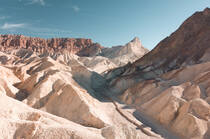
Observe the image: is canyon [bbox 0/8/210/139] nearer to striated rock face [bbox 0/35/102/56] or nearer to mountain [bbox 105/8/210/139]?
mountain [bbox 105/8/210/139]

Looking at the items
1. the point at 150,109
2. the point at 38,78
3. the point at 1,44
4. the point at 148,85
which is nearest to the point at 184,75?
the point at 148,85

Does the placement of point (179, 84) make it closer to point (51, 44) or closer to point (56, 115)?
point (56, 115)

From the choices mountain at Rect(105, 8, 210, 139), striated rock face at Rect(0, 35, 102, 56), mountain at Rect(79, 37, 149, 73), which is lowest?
mountain at Rect(105, 8, 210, 139)

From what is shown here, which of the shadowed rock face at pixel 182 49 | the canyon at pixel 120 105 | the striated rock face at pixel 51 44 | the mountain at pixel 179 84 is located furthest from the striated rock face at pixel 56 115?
the striated rock face at pixel 51 44

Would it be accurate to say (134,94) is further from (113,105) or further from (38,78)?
(38,78)

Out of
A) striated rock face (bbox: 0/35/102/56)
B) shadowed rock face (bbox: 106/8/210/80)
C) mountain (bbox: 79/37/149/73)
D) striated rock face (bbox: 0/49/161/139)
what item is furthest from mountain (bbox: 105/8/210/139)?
striated rock face (bbox: 0/35/102/56)

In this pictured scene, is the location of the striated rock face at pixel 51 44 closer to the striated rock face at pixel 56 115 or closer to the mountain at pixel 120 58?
the mountain at pixel 120 58
